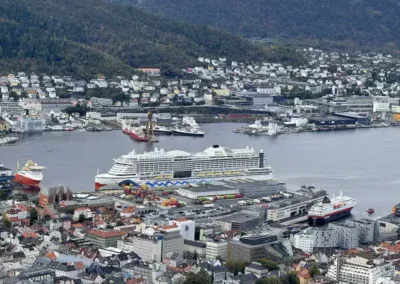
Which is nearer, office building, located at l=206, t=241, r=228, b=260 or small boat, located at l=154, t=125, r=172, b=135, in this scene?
office building, located at l=206, t=241, r=228, b=260

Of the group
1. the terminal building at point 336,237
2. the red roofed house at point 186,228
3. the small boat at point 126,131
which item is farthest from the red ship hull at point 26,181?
the small boat at point 126,131

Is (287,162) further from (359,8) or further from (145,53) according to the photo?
(359,8)

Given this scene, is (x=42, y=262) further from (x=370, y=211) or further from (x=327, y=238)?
(x=370, y=211)

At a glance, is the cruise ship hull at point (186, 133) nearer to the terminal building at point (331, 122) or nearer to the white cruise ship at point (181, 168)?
the terminal building at point (331, 122)

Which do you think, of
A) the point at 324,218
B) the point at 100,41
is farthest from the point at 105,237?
the point at 100,41

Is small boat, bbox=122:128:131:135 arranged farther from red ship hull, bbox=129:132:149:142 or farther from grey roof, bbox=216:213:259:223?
grey roof, bbox=216:213:259:223

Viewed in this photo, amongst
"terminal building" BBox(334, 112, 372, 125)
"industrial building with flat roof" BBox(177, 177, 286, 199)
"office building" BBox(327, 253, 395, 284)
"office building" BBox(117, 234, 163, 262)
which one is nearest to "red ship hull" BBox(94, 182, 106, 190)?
"industrial building with flat roof" BBox(177, 177, 286, 199)
